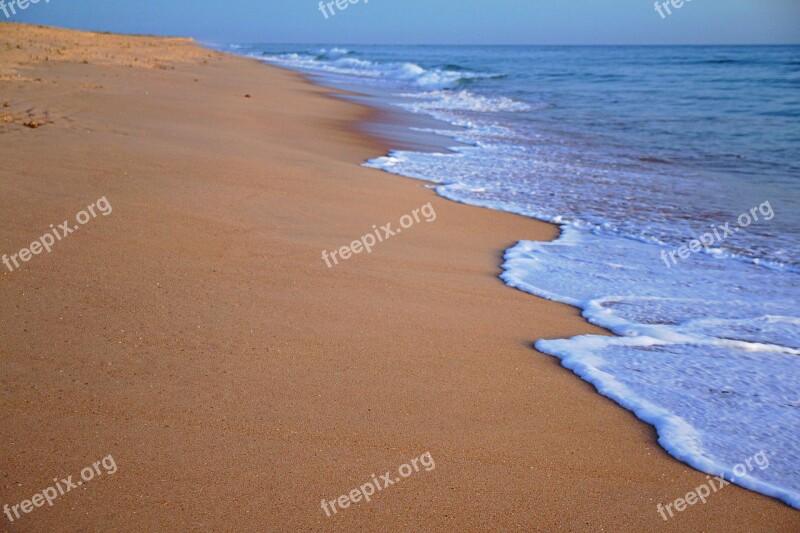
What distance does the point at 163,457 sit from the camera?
216cm

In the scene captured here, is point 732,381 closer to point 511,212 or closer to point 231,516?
point 231,516

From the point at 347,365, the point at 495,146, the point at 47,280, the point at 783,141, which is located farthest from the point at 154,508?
the point at 783,141

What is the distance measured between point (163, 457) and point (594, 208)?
5.35m
